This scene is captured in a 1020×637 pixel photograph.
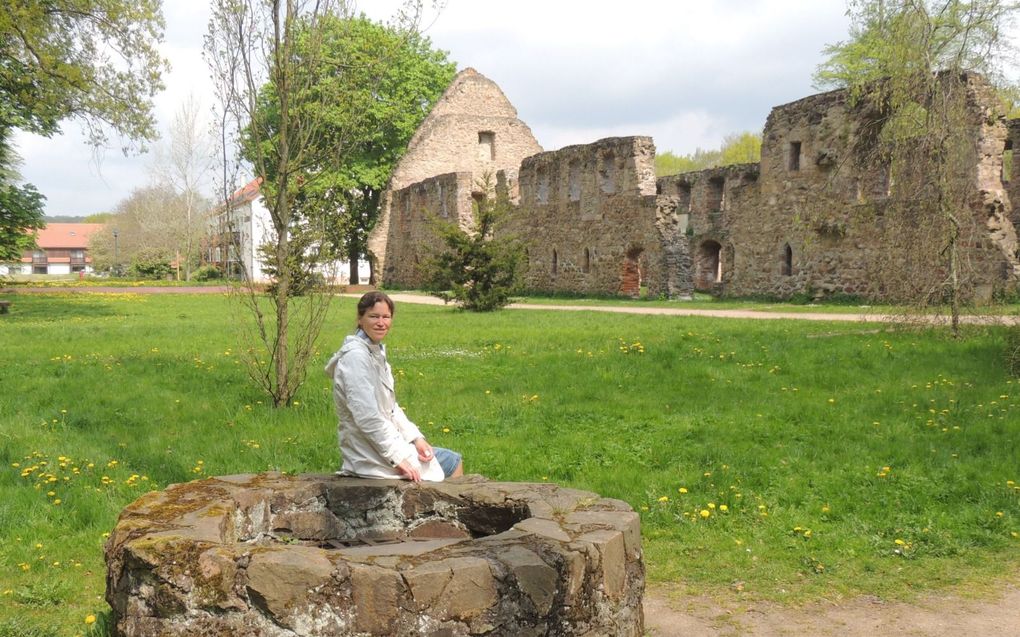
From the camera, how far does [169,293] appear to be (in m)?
36.6

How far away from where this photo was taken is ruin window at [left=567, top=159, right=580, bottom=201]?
33938 millimetres

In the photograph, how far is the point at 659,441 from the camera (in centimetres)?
842

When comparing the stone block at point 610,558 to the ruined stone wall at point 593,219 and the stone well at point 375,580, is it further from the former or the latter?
the ruined stone wall at point 593,219

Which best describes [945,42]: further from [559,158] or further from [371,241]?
[371,241]

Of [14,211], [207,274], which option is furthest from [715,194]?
[207,274]

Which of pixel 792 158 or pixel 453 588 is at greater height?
pixel 792 158

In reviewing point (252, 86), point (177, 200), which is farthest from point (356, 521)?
point (177, 200)

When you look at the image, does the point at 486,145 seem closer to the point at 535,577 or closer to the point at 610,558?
the point at 610,558

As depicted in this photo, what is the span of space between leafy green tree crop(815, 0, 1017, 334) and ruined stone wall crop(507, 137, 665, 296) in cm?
1491

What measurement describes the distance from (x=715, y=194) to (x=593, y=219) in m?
4.62

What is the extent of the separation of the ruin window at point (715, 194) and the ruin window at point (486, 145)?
15.2m

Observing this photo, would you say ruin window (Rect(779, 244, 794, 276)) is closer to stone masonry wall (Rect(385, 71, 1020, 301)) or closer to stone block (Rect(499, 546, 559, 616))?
stone masonry wall (Rect(385, 71, 1020, 301))

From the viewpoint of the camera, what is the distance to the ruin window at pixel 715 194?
31406 millimetres

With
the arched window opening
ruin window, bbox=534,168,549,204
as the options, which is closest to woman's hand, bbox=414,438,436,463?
the arched window opening
